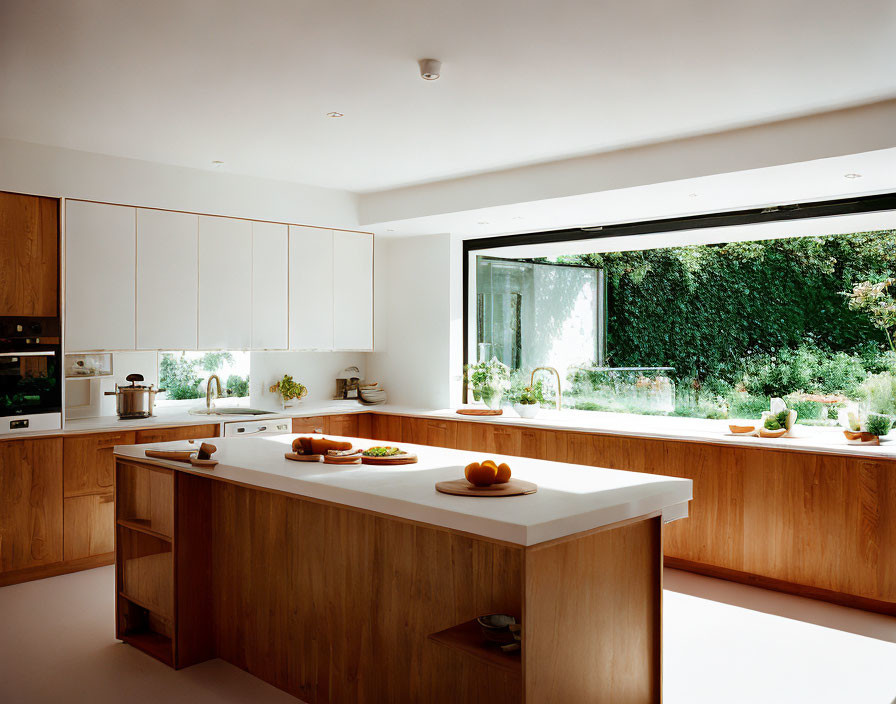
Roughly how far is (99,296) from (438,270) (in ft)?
8.64

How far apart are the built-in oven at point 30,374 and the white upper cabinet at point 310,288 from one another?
1.74 metres

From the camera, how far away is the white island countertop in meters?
2.12

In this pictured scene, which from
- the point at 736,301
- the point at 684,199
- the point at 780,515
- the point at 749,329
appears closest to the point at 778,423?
the point at 780,515

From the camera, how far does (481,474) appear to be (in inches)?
97.3

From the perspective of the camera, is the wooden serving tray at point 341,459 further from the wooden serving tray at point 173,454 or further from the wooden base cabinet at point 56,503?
the wooden base cabinet at point 56,503

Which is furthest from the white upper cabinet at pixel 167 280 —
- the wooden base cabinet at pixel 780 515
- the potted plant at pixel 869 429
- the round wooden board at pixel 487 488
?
the potted plant at pixel 869 429

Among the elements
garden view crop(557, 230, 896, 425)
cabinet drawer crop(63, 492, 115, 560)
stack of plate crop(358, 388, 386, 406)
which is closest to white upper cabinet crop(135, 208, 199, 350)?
cabinet drawer crop(63, 492, 115, 560)

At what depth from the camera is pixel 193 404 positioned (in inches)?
227

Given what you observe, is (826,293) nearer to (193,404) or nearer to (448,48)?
(448,48)

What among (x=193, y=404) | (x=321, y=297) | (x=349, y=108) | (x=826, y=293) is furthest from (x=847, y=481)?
(x=193, y=404)

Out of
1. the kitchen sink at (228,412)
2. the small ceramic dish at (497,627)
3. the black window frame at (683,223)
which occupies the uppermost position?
the black window frame at (683,223)

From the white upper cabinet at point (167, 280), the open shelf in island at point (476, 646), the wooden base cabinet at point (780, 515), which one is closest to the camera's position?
the open shelf in island at point (476, 646)

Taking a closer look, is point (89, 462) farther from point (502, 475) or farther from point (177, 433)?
point (502, 475)

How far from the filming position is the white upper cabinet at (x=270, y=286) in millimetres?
5555
